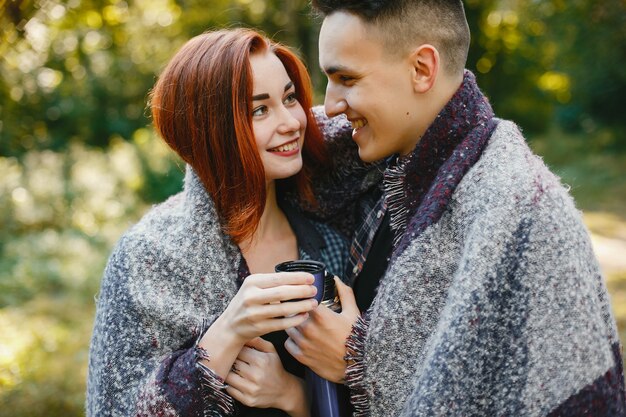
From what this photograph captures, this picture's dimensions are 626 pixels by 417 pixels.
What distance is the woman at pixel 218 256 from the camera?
209 cm

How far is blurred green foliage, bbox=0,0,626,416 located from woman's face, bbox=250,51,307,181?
169 cm

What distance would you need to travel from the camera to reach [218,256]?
2338mm

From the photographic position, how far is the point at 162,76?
2.56 metres

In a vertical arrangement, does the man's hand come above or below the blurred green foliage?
below

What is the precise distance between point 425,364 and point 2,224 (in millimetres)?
9979

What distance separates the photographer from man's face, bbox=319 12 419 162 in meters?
2.17

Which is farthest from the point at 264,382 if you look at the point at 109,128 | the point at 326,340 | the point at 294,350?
the point at 109,128

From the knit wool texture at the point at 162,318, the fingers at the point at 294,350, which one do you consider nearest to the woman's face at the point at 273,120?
the knit wool texture at the point at 162,318

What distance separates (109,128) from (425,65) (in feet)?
48.3

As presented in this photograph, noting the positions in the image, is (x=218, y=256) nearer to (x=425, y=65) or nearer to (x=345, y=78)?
(x=345, y=78)

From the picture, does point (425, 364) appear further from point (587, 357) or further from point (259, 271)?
point (259, 271)

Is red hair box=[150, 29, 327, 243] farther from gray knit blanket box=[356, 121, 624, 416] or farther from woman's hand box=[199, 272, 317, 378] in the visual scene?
gray knit blanket box=[356, 121, 624, 416]

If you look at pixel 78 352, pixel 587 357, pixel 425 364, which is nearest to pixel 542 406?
pixel 587 357

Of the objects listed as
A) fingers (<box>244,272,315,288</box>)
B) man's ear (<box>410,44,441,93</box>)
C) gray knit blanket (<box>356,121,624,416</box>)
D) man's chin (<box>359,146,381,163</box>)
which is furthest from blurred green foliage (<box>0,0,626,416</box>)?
gray knit blanket (<box>356,121,624,416</box>)
